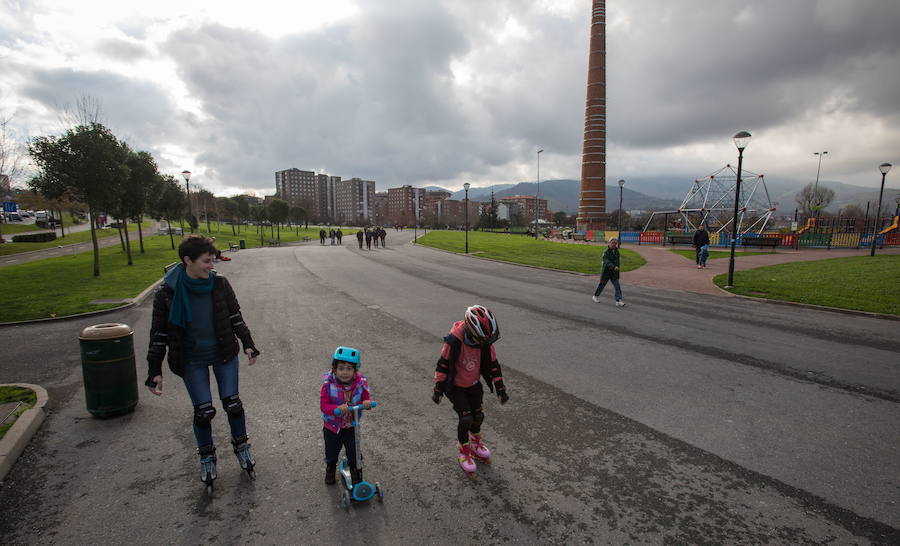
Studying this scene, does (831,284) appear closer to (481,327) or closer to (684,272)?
(684,272)

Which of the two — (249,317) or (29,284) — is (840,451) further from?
(29,284)

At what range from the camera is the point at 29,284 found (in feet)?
45.3

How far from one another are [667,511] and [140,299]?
1362 cm

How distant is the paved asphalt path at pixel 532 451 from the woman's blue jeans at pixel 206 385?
1.51 ft

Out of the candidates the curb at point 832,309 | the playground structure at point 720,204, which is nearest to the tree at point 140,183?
the curb at point 832,309

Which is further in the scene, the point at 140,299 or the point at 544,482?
the point at 140,299

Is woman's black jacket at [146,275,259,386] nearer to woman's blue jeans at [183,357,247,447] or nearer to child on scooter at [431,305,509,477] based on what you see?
woman's blue jeans at [183,357,247,447]

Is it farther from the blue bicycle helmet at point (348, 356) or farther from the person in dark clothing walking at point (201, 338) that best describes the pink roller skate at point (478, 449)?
the person in dark clothing walking at point (201, 338)

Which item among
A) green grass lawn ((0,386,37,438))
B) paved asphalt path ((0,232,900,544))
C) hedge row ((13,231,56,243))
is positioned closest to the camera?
paved asphalt path ((0,232,900,544))

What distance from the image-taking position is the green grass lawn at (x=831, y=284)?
1094cm

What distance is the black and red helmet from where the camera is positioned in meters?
3.45

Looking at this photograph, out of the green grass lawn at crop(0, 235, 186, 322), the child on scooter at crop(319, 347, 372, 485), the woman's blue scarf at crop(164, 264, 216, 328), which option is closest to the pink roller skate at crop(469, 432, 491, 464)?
the child on scooter at crop(319, 347, 372, 485)

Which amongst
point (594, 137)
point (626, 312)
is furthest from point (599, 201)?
point (626, 312)

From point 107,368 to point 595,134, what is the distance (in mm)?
64218
